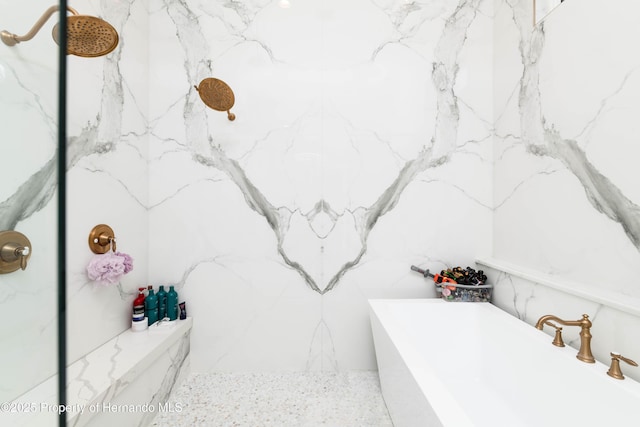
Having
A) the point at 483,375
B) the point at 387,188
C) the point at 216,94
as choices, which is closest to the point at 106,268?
the point at 216,94

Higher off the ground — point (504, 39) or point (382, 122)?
point (504, 39)

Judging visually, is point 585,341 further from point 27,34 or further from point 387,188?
point 27,34

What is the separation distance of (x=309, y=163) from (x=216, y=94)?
2.10 feet

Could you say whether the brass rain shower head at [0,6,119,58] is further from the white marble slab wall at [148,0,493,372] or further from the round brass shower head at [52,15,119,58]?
the white marble slab wall at [148,0,493,372]

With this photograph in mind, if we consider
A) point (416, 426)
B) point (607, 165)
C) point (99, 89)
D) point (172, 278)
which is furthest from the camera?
point (172, 278)

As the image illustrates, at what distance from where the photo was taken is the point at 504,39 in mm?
1563

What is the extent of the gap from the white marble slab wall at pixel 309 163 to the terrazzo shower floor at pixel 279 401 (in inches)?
3.4

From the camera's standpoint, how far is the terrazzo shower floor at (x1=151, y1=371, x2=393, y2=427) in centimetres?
129

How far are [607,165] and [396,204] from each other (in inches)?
35.7

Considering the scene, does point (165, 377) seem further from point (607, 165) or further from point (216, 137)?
point (607, 165)

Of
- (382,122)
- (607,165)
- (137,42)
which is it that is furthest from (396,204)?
(137,42)

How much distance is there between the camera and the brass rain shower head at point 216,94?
1384 mm

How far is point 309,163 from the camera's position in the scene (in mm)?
1640

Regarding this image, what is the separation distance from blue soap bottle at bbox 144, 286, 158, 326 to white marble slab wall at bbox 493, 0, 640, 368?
6.59 feet
